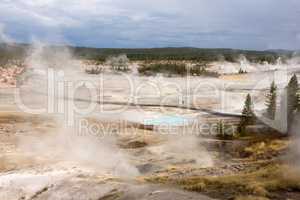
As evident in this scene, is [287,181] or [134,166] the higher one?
[287,181]

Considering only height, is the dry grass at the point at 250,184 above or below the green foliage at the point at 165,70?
A: below

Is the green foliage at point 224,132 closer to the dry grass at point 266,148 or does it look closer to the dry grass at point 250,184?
the dry grass at point 266,148

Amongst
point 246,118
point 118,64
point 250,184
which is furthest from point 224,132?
point 118,64

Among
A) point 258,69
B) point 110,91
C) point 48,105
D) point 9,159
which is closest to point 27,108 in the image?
point 48,105

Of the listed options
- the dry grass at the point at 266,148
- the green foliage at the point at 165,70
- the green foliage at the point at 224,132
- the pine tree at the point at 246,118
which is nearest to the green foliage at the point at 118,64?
the green foliage at the point at 165,70

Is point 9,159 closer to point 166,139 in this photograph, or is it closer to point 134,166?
point 134,166

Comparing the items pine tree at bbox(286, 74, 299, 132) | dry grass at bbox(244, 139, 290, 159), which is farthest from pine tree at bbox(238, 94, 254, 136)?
dry grass at bbox(244, 139, 290, 159)

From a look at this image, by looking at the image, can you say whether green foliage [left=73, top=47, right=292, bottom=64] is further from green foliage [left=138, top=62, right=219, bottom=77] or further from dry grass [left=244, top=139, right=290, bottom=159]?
dry grass [left=244, top=139, right=290, bottom=159]

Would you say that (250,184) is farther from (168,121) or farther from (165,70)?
(165,70)

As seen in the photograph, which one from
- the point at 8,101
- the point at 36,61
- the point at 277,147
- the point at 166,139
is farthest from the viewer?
the point at 36,61
